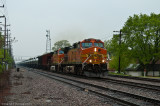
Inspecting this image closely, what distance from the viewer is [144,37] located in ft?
137

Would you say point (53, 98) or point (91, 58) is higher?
point (91, 58)

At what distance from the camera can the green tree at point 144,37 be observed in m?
41.9

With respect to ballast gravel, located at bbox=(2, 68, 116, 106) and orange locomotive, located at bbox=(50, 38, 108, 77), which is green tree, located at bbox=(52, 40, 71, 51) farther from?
ballast gravel, located at bbox=(2, 68, 116, 106)

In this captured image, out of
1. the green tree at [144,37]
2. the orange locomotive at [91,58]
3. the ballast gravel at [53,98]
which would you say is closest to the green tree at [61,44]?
the green tree at [144,37]

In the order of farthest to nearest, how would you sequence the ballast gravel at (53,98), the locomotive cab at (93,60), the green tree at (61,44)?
the green tree at (61,44) < the locomotive cab at (93,60) < the ballast gravel at (53,98)

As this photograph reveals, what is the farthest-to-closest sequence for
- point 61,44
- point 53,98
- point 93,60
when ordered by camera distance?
point 61,44 < point 93,60 < point 53,98

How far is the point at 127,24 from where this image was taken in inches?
1764

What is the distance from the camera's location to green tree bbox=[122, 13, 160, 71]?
41.9 metres

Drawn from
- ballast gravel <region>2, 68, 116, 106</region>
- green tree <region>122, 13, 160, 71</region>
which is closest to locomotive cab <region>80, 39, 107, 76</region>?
ballast gravel <region>2, 68, 116, 106</region>

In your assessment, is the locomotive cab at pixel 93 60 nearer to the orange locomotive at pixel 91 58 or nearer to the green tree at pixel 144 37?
the orange locomotive at pixel 91 58

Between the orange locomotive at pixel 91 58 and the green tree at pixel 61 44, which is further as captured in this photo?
the green tree at pixel 61 44

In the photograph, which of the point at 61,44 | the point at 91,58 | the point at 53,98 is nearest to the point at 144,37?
the point at 91,58

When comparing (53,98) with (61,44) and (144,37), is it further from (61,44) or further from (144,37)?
(61,44)

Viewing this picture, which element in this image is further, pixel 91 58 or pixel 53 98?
pixel 91 58
